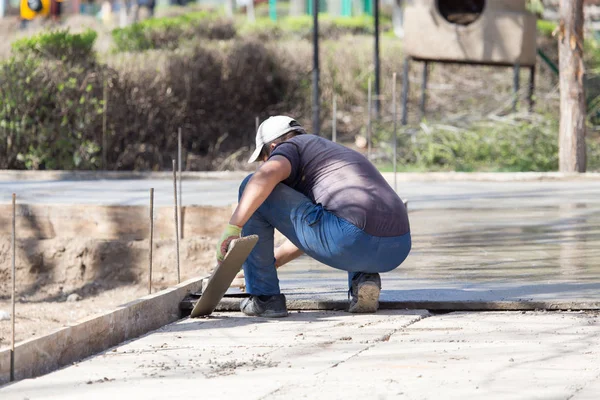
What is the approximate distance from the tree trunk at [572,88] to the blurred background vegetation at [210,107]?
1.10 m

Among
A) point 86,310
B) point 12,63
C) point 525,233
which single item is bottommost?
point 86,310

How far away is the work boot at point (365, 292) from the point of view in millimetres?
5555

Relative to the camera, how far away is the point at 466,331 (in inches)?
202

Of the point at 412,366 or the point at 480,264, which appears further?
the point at 480,264

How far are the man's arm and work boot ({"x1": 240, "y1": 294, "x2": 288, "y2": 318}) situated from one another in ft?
1.62

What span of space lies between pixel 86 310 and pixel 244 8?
4093cm

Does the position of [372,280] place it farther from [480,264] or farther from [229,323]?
[480,264]

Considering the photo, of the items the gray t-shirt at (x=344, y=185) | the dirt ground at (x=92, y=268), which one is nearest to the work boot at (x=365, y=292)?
the gray t-shirt at (x=344, y=185)

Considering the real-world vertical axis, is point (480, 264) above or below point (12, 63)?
below

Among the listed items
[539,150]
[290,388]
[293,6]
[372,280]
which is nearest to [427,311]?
[372,280]

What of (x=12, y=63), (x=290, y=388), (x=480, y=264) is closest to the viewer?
(x=290, y=388)

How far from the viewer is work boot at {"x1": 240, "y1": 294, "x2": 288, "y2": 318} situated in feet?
18.5

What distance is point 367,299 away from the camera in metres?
5.59

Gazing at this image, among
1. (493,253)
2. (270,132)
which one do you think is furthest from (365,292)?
(493,253)
